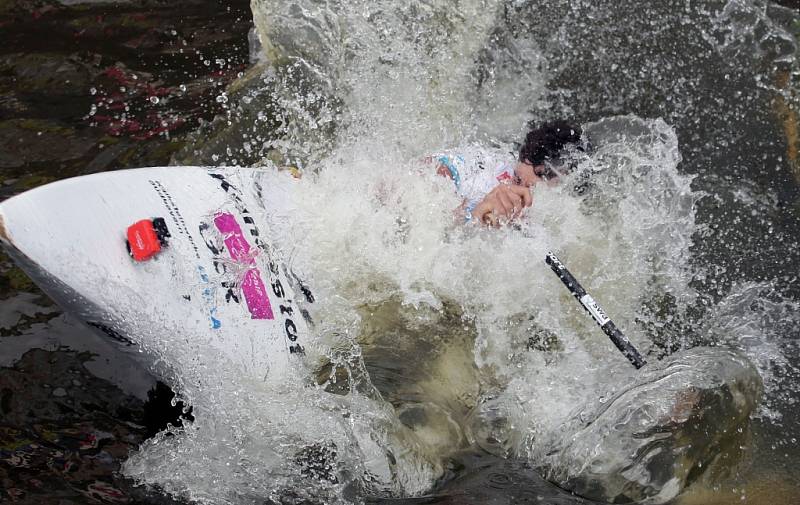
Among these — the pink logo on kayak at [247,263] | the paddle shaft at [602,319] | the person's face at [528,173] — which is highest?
the pink logo on kayak at [247,263]

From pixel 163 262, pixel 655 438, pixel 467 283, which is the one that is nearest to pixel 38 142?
pixel 163 262

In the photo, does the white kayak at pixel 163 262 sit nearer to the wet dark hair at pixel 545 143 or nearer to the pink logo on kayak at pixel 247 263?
the pink logo on kayak at pixel 247 263

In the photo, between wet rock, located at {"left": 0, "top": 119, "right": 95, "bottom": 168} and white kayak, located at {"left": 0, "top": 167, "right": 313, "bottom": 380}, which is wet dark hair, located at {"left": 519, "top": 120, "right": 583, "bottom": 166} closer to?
white kayak, located at {"left": 0, "top": 167, "right": 313, "bottom": 380}

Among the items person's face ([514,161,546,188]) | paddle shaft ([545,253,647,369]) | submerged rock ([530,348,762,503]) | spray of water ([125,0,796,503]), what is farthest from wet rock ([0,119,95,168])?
submerged rock ([530,348,762,503])

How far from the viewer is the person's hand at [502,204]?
3840mm

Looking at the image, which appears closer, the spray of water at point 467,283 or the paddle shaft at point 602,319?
the spray of water at point 467,283

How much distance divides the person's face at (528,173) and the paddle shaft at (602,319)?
0.53m

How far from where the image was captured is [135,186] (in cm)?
362

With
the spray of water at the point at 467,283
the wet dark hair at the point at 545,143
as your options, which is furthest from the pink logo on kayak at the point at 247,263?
the wet dark hair at the point at 545,143

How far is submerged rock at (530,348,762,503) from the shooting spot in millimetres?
3162

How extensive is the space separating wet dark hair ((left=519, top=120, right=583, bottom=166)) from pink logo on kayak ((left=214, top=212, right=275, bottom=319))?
1.54 meters

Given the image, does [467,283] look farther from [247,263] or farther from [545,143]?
[247,263]

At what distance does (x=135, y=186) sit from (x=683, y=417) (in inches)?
107

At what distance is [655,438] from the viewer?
Result: 124 inches
